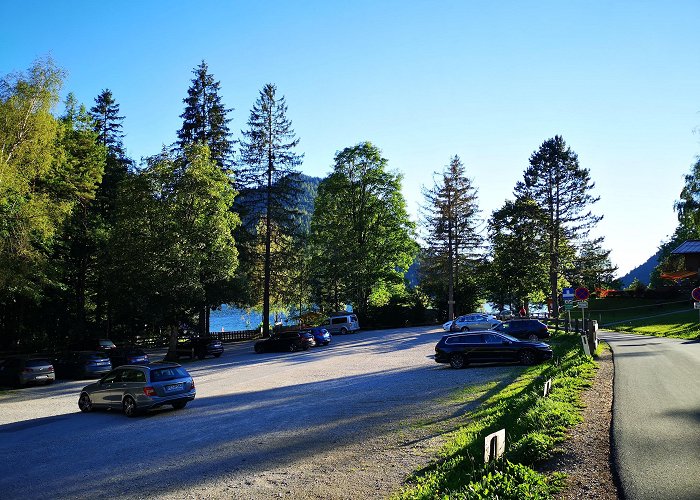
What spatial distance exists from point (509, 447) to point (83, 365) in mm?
27043

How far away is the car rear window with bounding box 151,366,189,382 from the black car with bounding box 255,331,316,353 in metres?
20.7

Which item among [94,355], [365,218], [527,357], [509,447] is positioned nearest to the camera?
[509,447]

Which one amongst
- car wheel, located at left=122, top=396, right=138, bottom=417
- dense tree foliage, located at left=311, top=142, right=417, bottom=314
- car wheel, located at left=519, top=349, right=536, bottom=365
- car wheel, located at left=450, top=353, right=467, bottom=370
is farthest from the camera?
dense tree foliage, located at left=311, top=142, right=417, bottom=314

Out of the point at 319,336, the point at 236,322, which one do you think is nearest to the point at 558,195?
the point at 319,336

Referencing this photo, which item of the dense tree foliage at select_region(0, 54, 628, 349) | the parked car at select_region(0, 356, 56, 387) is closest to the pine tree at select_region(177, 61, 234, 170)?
the dense tree foliage at select_region(0, 54, 628, 349)

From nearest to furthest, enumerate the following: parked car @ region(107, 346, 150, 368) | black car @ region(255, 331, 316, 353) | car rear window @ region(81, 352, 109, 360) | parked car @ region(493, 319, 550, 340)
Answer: car rear window @ region(81, 352, 109, 360) → parked car @ region(107, 346, 150, 368) → parked car @ region(493, 319, 550, 340) → black car @ region(255, 331, 316, 353)

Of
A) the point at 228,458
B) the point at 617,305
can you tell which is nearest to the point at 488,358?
the point at 228,458

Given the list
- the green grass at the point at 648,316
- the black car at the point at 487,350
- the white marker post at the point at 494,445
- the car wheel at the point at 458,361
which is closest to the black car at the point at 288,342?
the black car at the point at 487,350

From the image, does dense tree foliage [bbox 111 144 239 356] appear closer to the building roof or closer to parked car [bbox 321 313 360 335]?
parked car [bbox 321 313 360 335]

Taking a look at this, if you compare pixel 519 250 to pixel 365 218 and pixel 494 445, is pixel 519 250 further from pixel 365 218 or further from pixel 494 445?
pixel 494 445

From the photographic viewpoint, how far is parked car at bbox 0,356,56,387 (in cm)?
2645

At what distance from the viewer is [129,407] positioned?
1647 centimetres

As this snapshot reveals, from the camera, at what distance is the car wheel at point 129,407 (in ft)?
53.6

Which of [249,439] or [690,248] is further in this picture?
[690,248]
